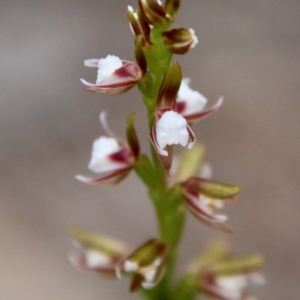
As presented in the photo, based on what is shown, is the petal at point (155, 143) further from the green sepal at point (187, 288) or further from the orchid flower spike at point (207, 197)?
the green sepal at point (187, 288)

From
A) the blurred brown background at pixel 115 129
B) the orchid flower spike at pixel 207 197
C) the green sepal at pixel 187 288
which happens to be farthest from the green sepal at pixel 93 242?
the blurred brown background at pixel 115 129

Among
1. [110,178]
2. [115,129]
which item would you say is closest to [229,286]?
[110,178]

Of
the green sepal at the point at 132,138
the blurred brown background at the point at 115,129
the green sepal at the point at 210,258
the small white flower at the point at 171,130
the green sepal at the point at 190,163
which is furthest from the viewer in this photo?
the blurred brown background at the point at 115,129

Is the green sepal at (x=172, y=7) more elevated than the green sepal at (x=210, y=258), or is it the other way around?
the green sepal at (x=172, y=7)

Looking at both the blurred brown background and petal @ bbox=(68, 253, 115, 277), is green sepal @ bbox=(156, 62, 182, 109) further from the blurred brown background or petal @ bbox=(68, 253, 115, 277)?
the blurred brown background

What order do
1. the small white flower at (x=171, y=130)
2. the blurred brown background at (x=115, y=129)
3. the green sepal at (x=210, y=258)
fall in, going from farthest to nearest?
the blurred brown background at (x=115, y=129) < the green sepal at (x=210, y=258) < the small white flower at (x=171, y=130)

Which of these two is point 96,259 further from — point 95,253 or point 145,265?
point 145,265

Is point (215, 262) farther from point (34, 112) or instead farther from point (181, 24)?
point (181, 24)

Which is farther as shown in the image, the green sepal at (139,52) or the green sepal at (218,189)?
the green sepal at (218,189)
